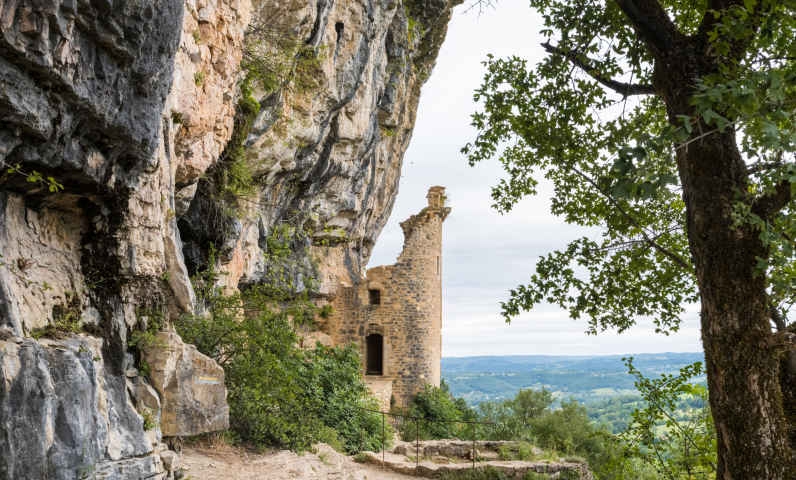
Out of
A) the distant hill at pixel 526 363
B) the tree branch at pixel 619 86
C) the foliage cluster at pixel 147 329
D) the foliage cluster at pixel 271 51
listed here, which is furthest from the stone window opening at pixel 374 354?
the distant hill at pixel 526 363

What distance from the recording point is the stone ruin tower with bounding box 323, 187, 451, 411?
1717 centimetres

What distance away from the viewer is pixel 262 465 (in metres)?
7.76

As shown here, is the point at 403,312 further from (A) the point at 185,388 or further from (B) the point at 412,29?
(A) the point at 185,388

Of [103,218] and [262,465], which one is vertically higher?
[103,218]

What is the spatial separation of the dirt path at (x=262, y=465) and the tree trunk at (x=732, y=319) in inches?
213

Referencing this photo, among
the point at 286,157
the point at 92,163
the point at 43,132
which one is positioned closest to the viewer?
the point at 43,132

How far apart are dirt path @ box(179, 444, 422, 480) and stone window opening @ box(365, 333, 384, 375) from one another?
9369 millimetres

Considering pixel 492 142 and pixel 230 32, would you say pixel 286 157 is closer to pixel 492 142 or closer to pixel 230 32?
pixel 230 32

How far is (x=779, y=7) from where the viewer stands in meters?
4.03

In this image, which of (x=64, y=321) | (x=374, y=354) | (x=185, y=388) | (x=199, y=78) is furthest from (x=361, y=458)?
(x=374, y=354)

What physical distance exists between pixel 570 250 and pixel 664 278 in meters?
1.45

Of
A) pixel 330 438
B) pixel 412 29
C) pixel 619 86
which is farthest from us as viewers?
pixel 412 29

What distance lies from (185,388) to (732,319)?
5129mm

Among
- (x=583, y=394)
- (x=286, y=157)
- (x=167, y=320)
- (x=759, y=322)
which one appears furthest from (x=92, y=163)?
(x=583, y=394)
